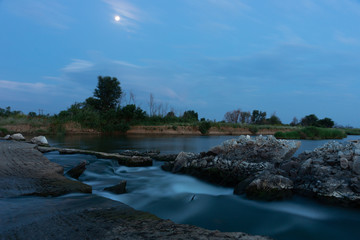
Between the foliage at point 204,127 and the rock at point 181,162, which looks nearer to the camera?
the rock at point 181,162

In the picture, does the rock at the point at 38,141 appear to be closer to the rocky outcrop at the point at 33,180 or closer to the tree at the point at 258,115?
the rocky outcrop at the point at 33,180

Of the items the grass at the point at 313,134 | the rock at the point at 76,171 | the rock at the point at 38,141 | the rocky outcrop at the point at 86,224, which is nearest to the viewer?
the rocky outcrop at the point at 86,224

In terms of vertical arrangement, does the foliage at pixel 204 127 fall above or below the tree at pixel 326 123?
below

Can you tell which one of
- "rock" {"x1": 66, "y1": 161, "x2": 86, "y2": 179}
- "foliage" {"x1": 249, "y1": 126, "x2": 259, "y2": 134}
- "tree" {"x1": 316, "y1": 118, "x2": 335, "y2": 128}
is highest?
"tree" {"x1": 316, "y1": 118, "x2": 335, "y2": 128}

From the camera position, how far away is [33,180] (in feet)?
10.7

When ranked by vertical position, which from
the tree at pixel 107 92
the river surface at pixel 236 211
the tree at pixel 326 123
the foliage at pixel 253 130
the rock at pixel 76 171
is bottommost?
the river surface at pixel 236 211

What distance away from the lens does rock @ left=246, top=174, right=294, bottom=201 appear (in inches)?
159

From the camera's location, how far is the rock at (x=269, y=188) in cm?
405

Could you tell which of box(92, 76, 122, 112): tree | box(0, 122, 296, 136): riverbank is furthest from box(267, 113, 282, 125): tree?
box(92, 76, 122, 112): tree

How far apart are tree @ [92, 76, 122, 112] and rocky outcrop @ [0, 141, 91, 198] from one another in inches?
1394

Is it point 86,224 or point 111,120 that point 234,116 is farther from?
point 86,224

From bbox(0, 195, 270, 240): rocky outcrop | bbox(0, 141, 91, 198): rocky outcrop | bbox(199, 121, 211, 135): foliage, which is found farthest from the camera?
bbox(199, 121, 211, 135): foliage

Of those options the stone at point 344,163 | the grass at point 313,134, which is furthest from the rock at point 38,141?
the grass at point 313,134

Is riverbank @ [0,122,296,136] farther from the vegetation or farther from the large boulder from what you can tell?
the large boulder
